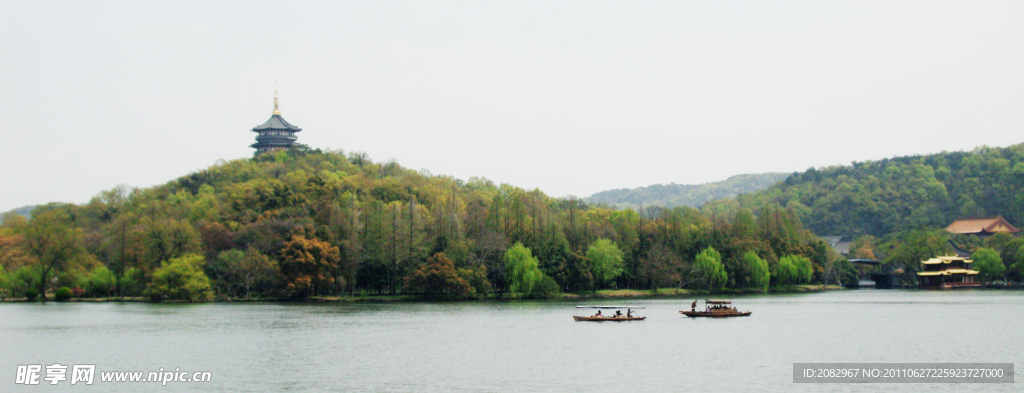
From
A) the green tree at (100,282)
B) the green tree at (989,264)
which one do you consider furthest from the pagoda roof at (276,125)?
the green tree at (989,264)

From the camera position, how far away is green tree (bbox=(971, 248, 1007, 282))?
92688 mm

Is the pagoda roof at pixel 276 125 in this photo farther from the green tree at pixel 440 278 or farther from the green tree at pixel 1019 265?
the green tree at pixel 1019 265

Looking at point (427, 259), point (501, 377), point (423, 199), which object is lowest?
point (501, 377)

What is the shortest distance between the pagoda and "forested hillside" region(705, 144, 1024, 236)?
66.1 meters

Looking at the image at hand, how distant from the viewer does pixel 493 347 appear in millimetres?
34344

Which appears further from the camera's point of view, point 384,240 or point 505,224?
point 505,224

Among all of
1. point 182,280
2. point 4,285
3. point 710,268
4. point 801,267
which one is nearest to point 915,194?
point 801,267

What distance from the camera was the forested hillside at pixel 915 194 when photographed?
13138 centimetres

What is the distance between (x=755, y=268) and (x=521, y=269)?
2437 centimetres

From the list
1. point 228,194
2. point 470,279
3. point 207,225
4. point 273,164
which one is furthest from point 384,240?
point 273,164

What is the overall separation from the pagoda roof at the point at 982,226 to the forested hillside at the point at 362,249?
4713 centimetres

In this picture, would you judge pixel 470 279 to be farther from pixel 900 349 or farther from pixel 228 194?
pixel 900 349

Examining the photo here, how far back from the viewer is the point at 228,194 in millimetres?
82875

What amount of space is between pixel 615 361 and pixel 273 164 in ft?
255
